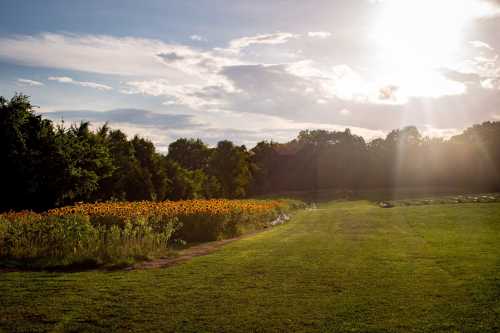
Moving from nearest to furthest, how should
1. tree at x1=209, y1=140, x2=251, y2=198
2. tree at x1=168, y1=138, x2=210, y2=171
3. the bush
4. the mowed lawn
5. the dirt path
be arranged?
the mowed lawn, the dirt path, the bush, tree at x1=209, y1=140, x2=251, y2=198, tree at x1=168, y1=138, x2=210, y2=171

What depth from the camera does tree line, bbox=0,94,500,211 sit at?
25203 mm

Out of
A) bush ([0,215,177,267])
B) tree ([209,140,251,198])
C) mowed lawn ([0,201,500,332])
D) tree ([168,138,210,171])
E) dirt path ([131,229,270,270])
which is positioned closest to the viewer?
mowed lawn ([0,201,500,332])

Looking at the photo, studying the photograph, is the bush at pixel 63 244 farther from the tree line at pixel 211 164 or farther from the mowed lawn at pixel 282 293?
the tree line at pixel 211 164

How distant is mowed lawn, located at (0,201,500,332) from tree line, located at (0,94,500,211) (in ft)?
53.2

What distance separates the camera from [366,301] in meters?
7.85

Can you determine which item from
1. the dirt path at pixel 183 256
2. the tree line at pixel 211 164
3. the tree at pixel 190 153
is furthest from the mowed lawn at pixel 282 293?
the tree at pixel 190 153

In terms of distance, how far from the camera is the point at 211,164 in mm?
56781

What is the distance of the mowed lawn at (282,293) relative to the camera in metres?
6.81

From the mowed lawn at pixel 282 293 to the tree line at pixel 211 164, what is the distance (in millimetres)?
16203

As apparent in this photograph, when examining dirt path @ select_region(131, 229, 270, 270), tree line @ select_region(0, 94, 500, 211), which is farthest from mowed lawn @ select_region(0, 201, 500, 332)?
tree line @ select_region(0, 94, 500, 211)

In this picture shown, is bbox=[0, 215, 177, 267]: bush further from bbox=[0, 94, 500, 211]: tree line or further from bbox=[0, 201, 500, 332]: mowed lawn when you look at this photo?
bbox=[0, 94, 500, 211]: tree line

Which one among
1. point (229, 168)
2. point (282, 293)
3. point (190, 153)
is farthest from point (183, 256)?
point (190, 153)

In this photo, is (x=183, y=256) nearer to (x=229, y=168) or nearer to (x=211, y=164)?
(x=229, y=168)

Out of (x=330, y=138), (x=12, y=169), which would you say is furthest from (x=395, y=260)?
(x=330, y=138)
